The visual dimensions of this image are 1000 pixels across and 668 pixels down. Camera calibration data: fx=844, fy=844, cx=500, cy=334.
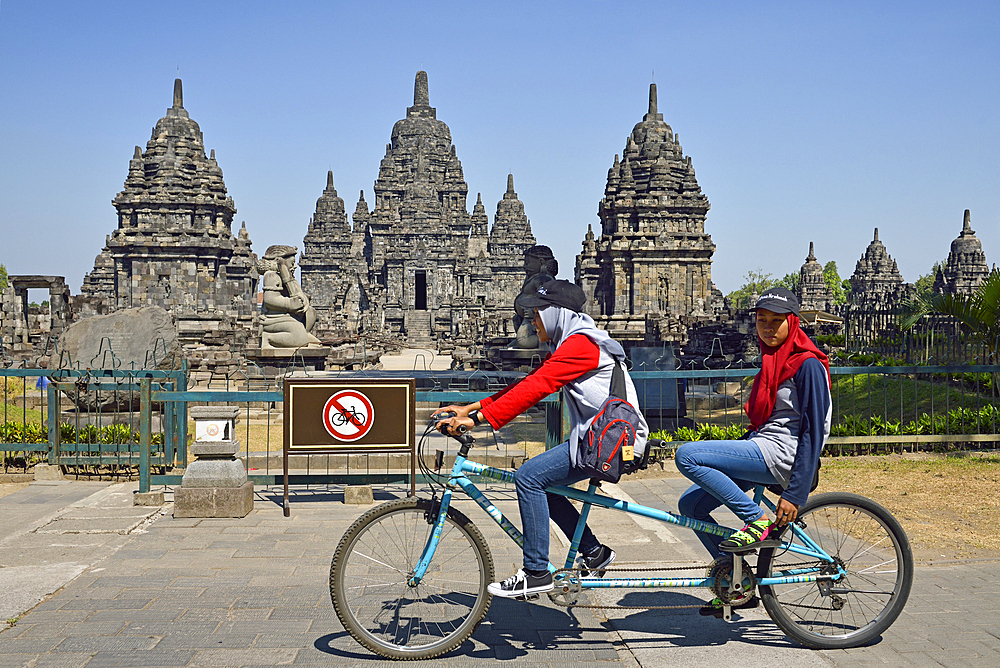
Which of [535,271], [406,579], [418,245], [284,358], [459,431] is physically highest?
[418,245]

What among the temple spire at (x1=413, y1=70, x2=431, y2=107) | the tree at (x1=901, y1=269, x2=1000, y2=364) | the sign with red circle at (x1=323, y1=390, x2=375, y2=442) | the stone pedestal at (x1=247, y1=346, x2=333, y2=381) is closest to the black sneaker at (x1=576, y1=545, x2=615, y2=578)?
the sign with red circle at (x1=323, y1=390, x2=375, y2=442)

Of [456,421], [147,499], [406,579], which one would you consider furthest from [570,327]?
[147,499]

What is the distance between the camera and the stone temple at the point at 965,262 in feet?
162

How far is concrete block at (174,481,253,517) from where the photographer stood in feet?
21.5

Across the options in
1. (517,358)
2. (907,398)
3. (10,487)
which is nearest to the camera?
(10,487)

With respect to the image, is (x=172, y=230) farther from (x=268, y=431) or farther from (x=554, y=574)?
(x=554, y=574)

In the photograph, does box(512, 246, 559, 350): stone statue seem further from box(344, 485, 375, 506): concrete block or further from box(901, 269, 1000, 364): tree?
box(344, 485, 375, 506): concrete block

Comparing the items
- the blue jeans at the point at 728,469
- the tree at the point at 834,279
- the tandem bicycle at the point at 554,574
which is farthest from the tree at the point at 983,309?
the tree at the point at 834,279

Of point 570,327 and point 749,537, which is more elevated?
point 570,327

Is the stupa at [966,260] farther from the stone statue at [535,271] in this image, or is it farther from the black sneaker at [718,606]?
the black sneaker at [718,606]

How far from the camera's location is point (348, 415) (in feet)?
21.8

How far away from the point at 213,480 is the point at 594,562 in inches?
149

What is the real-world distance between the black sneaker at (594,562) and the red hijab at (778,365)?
3.14 ft

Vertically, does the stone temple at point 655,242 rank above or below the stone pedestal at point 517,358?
above
